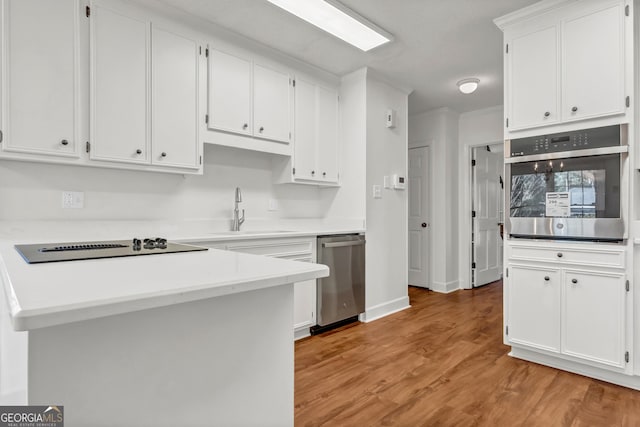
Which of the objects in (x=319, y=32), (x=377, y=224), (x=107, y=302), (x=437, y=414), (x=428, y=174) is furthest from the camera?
(x=428, y=174)

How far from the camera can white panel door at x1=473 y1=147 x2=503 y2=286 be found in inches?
199

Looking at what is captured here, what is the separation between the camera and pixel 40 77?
2037 mm

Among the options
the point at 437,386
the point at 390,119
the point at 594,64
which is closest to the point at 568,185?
the point at 594,64

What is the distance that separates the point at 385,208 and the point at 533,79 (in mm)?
1823

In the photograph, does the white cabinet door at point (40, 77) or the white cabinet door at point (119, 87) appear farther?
the white cabinet door at point (119, 87)

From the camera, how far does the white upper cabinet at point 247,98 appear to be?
2.80 metres

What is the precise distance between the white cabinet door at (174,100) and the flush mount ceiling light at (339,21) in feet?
2.64

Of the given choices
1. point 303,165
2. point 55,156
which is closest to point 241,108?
point 303,165

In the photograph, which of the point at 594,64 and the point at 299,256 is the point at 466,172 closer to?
the point at 594,64

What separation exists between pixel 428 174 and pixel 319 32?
287cm

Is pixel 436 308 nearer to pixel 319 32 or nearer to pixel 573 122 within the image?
pixel 573 122

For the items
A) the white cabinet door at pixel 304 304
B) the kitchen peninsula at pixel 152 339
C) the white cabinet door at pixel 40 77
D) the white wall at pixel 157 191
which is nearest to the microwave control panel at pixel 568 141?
the white cabinet door at pixel 304 304

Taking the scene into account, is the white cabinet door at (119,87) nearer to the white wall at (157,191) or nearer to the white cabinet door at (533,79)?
the white wall at (157,191)

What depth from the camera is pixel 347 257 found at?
338 cm
